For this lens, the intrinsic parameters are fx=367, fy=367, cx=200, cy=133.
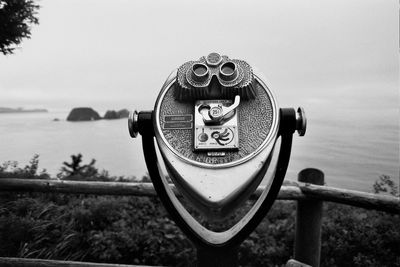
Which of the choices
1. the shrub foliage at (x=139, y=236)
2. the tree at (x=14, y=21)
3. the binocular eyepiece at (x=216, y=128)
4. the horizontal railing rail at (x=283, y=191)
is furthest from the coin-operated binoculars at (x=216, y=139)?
the tree at (x=14, y=21)

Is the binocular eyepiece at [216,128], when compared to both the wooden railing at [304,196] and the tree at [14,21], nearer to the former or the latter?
the wooden railing at [304,196]

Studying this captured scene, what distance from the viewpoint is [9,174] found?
11.1 ft

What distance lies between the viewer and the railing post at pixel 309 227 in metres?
2.33

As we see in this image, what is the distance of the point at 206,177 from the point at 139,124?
0.37m

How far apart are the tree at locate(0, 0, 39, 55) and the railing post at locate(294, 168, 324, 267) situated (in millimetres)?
2452

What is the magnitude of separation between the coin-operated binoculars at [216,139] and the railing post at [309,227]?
0.96 metres

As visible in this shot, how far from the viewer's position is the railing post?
2332 mm

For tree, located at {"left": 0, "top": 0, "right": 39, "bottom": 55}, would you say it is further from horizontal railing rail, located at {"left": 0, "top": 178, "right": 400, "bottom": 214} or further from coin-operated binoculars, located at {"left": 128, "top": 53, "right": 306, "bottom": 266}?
coin-operated binoculars, located at {"left": 128, "top": 53, "right": 306, "bottom": 266}

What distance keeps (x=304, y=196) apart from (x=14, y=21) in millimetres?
2559

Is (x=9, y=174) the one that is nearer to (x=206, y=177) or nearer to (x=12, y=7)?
(x=12, y=7)

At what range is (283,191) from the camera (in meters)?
2.28

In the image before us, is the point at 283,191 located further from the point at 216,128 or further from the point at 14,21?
the point at 14,21

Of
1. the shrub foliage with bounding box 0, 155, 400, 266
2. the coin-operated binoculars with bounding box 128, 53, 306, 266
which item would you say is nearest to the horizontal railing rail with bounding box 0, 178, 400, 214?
the shrub foliage with bounding box 0, 155, 400, 266

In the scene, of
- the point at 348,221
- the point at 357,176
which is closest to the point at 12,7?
the point at 348,221
